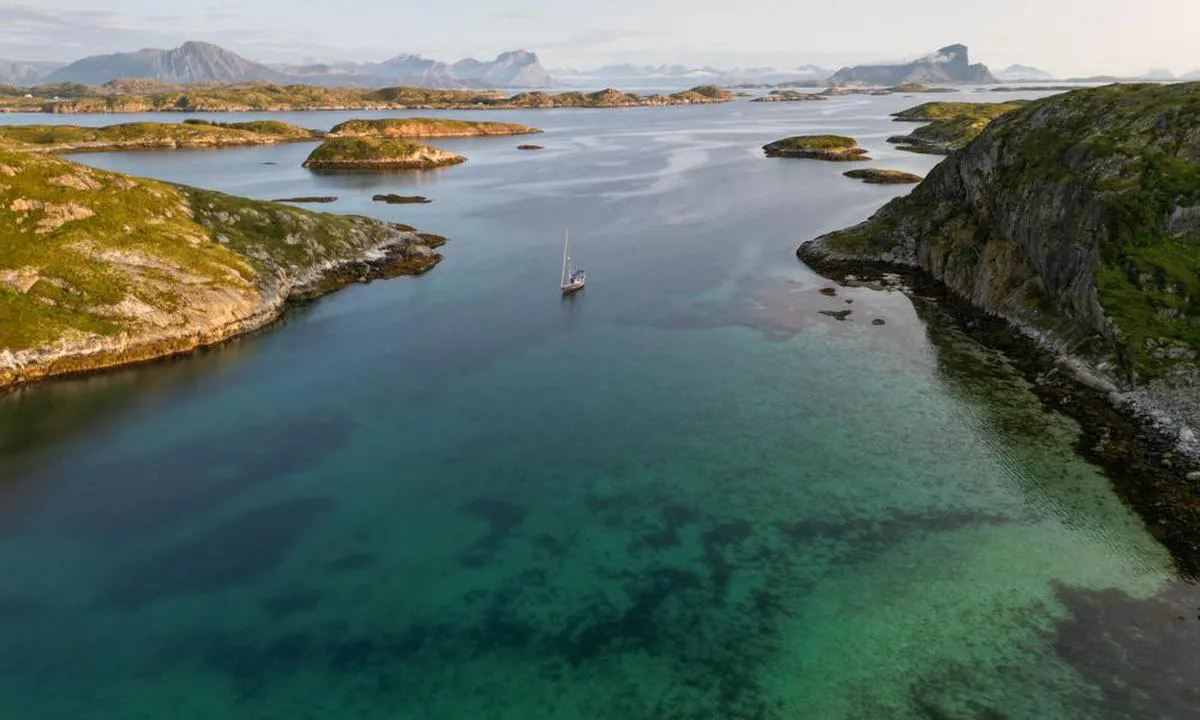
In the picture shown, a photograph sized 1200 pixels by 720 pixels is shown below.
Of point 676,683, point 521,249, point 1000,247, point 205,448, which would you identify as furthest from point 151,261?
point 1000,247

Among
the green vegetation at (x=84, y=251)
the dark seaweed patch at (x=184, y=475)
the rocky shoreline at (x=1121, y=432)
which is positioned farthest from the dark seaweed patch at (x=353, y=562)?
the rocky shoreline at (x=1121, y=432)

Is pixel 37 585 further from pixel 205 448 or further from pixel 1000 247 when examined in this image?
pixel 1000 247

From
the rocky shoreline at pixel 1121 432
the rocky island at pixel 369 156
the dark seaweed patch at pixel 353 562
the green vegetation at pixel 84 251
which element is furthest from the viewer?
the rocky island at pixel 369 156

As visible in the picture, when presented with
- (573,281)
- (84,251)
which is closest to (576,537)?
(573,281)

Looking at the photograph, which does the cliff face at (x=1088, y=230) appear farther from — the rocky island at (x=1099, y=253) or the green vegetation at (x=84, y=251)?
the green vegetation at (x=84, y=251)

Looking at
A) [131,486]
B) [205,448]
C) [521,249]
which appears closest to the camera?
[131,486]

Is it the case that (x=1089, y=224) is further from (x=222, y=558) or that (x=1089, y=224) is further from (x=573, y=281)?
(x=222, y=558)
